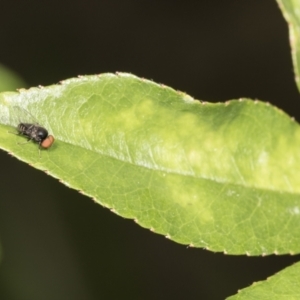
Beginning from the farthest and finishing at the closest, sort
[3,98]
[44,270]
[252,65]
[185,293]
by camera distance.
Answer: [252,65] < [185,293] < [44,270] < [3,98]

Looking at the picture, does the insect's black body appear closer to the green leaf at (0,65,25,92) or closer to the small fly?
the small fly

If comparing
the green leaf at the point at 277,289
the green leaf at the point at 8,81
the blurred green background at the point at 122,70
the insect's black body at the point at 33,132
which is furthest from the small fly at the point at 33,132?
the blurred green background at the point at 122,70

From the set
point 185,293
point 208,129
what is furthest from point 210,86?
point 208,129

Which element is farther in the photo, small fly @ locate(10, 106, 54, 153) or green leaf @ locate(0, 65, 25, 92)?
green leaf @ locate(0, 65, 25, 92)

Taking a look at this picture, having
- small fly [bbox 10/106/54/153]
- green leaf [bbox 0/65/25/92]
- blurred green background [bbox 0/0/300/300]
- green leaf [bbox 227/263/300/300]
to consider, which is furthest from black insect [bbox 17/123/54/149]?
blurred green background [bbox 0/0/300/300]

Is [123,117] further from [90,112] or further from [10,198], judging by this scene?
[10,198]

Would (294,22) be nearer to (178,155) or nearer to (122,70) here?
(178,155)
